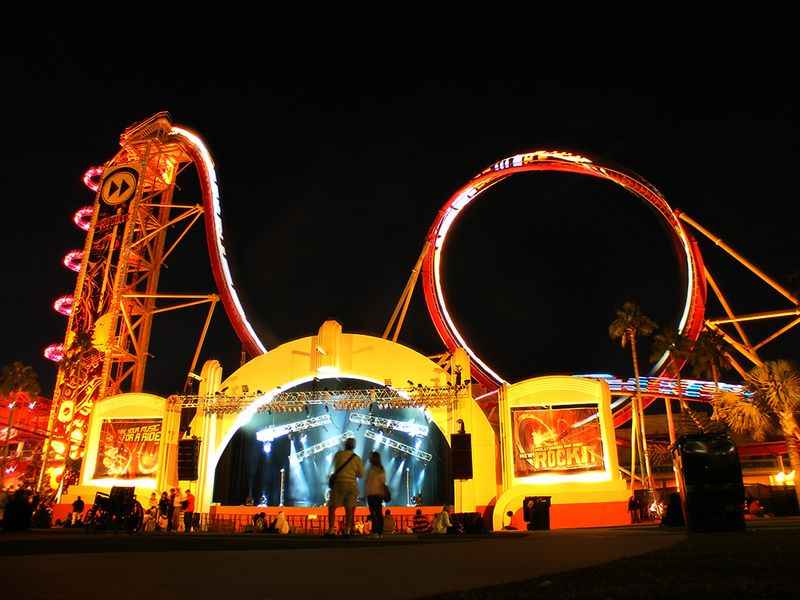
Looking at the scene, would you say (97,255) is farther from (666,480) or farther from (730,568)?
(666,480)

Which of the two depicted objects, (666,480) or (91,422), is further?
(666,480)

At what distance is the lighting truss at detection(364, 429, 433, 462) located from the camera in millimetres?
28125

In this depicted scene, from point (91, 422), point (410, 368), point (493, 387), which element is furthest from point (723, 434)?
point (91, 422)

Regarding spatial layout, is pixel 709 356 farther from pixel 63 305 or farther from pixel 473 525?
pixel 63 305

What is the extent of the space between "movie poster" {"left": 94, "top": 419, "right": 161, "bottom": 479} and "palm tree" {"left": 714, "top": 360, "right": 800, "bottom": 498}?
2335 cm

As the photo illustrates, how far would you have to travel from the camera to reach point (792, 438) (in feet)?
84.2

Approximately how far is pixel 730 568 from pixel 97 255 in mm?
37658

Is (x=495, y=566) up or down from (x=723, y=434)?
down

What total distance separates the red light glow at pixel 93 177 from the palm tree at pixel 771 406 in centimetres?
3748

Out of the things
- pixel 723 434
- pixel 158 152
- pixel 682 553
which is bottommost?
pixel 682 553

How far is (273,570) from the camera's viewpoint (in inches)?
181

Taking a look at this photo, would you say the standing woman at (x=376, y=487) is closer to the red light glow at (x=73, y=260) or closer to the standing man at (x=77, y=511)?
the standing man at (x=77, y=511)

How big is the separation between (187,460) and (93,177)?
25.1 meters

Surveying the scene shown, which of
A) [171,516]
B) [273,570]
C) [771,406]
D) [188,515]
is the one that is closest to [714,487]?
[273,570]
